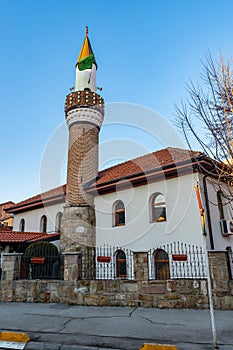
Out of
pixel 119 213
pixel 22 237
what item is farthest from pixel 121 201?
pixel 22 237

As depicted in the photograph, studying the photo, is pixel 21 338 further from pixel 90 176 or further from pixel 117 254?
pixel 90 176

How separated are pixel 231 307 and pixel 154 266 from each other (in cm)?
427

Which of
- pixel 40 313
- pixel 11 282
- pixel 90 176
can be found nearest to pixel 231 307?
pixel 40 313

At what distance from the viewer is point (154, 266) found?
11.1 m

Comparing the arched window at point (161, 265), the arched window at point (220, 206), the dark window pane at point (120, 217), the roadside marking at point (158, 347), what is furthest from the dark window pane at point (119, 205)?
the roadside marking at point (158, 347)

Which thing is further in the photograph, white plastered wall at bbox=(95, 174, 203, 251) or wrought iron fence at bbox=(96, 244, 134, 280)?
wrought iron fence at bbox=(96, 244, 134, 280)

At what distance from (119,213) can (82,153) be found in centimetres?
455

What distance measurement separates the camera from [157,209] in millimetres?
12188

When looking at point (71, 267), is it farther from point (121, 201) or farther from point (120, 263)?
point (121, 201)

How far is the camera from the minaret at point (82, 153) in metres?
14.1

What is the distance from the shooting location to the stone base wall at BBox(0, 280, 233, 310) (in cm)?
744

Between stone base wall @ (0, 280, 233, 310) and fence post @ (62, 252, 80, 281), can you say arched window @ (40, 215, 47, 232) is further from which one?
fence post @ (62, 252, 80, 281)

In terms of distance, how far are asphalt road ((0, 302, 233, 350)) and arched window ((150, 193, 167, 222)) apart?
4857 mm

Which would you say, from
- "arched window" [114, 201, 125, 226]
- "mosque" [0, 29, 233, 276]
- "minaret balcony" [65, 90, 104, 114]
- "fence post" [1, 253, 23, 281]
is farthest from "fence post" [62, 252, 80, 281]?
"minaret balcony" [65, 90, 104, 114]
